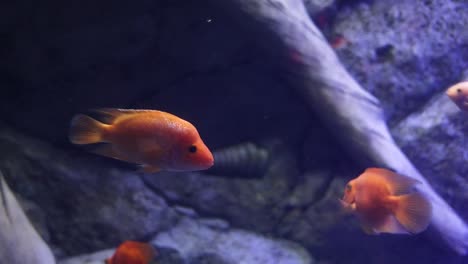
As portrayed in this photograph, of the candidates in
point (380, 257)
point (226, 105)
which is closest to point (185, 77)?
point (226, 105)

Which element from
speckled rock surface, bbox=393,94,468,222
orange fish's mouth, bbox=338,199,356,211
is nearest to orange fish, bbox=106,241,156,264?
orange fish's mouth, bbox=338,199,356,211

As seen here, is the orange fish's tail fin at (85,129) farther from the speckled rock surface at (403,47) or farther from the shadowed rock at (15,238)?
the speckled rock surface at (403,47)

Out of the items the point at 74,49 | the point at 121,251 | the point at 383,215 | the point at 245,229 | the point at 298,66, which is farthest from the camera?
the point at 245,229

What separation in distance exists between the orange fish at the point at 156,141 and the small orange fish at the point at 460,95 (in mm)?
3749

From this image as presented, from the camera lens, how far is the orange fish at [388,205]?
3064mm

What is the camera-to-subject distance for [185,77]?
14.8ft

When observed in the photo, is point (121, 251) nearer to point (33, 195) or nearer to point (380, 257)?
point (33, 195)

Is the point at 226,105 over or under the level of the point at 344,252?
over

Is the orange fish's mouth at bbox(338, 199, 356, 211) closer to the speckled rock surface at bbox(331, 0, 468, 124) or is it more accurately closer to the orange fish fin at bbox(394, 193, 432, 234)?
the orange fish fin at bbox(394, 193, 432, 234)

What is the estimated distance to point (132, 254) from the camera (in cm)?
360

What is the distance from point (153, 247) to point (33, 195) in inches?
51.2

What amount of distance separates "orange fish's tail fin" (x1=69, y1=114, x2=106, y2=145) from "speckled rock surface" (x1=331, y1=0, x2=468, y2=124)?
12.1 feet

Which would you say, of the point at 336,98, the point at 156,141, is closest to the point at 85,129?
the point at 156,141

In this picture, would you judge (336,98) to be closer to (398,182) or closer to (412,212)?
(398,182)
